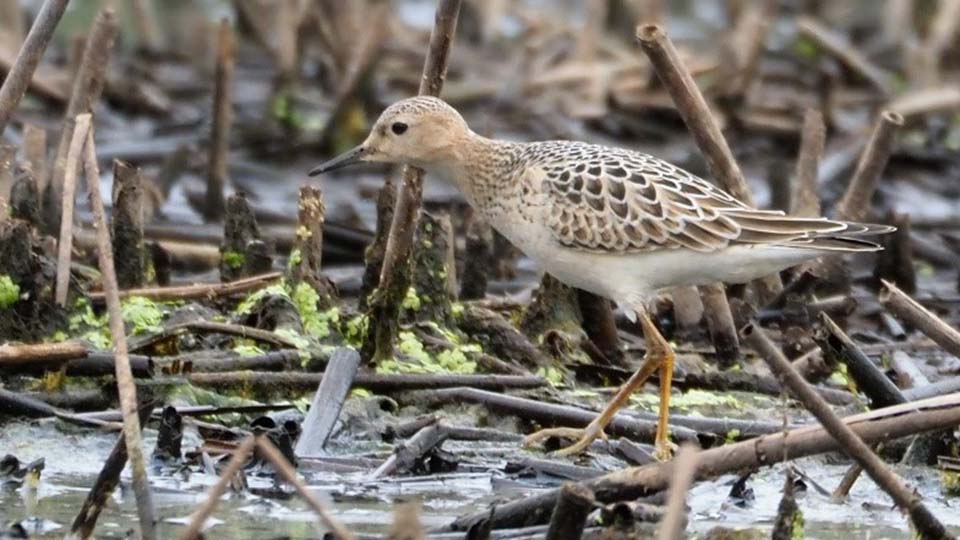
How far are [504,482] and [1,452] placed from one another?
6.22ft

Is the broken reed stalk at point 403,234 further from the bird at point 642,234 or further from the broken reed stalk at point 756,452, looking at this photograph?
the broken reed stalk at point 756,452

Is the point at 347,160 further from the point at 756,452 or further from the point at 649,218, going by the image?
the point at 756,452

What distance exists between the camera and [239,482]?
6777 millimetres

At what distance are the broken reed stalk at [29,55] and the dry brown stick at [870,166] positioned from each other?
398 cm

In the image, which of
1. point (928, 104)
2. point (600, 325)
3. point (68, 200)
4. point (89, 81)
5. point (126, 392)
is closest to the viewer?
point (126, 392)

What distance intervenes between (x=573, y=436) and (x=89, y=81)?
321 cm

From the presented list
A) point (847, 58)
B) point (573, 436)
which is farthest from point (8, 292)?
point (847, 58)

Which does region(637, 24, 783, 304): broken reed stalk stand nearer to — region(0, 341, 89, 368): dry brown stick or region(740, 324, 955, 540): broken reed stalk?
region(0, 341, 89, 368): dry brown stick

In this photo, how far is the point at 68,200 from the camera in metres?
6.70

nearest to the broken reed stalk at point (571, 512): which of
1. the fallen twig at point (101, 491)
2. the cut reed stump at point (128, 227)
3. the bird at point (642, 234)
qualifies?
the fallen twig at point (101, 491)

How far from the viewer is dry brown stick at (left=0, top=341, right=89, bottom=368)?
7.23m

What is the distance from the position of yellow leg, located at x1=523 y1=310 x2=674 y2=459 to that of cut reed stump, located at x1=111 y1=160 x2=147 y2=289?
7.03 feet

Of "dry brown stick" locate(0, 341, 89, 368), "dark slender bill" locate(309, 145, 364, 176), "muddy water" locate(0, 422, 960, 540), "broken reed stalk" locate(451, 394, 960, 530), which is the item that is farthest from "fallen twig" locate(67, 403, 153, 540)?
"dark slender bill" locate(309, 145, 364, 176)

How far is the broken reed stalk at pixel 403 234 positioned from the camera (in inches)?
302
